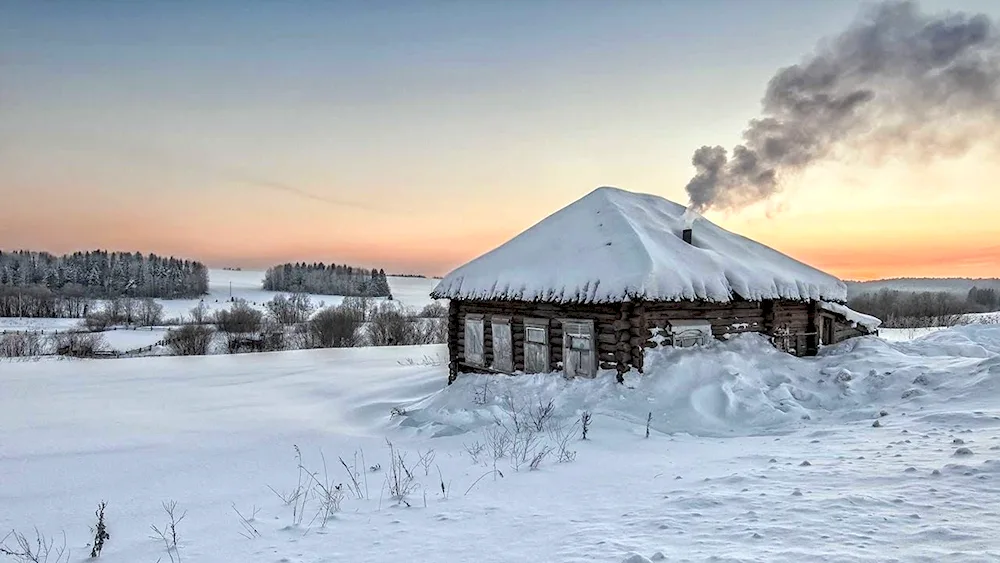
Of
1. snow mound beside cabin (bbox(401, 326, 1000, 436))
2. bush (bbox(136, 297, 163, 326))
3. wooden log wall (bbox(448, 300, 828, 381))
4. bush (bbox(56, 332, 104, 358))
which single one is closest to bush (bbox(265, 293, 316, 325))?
bush (bbox(136, 297, 163, 326))

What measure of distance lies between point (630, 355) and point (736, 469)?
5.41m

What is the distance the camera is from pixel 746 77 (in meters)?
19.4

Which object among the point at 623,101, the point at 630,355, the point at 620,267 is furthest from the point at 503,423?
the point at 623,101

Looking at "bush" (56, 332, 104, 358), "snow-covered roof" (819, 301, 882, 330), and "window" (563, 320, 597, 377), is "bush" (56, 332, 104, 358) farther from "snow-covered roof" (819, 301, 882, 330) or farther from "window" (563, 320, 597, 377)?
"snow-covered roof" (819, 301, 882, 330)

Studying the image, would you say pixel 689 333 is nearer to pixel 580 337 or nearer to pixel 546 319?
pixel 580 337

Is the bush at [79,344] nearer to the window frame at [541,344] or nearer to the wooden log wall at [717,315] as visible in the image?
the window frame at [541,344]

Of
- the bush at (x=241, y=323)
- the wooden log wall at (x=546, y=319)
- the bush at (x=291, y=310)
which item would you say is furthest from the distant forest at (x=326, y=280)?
the wooden log wall at (x=546, y=319)

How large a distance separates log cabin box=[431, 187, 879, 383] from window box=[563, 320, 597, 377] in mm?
24

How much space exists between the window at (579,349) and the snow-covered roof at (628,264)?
2.55ft

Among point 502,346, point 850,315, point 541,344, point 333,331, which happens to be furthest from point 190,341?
point 850,315

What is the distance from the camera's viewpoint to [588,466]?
7297 mm

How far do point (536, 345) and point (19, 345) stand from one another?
41.7 metres

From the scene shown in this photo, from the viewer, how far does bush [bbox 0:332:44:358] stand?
36.8m

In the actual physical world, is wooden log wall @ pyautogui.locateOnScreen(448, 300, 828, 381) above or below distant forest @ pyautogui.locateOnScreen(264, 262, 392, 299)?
below
